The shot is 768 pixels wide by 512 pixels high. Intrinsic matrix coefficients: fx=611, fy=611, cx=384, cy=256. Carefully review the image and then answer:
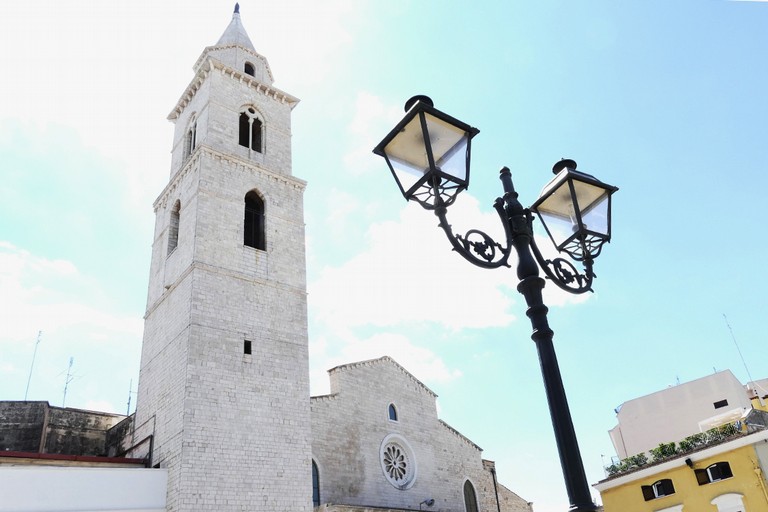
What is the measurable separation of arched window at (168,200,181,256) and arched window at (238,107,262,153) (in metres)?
3.26

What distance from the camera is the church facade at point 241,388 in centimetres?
1566

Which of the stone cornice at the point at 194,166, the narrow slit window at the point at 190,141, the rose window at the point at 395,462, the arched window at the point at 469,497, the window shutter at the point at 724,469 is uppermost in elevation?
the narrow slit window at the point at 190,141

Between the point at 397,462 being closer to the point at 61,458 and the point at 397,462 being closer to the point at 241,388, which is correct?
the point at 241,388

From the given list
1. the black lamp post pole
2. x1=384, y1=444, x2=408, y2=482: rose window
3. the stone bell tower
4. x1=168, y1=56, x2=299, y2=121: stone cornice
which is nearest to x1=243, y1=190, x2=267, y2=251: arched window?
the stone bell tower

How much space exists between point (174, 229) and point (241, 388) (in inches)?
278

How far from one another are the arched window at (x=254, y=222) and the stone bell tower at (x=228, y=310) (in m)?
0.04

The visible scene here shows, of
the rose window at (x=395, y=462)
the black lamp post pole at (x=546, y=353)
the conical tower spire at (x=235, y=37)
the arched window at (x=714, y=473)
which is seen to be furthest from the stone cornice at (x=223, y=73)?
the arched window at (x=714, y=473)

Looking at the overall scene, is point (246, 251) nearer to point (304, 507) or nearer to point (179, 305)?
point (179, 305)

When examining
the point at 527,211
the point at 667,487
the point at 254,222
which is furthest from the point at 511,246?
the point at 667,487

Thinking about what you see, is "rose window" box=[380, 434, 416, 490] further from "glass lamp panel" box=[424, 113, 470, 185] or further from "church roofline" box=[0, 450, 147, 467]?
"glass lamp panel" box=[424, 113, 470, 185]

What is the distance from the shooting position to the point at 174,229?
69.6ft

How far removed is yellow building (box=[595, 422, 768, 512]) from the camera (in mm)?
18031

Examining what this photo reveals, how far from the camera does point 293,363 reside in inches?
733

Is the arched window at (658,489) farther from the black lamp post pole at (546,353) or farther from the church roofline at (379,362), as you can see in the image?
the black lamp post pole at (546,353)
